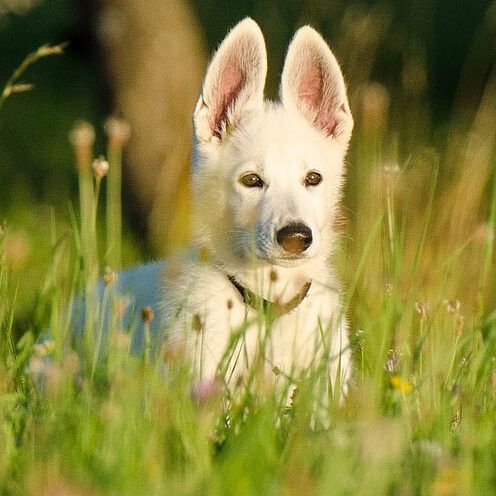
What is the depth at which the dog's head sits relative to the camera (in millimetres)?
4246

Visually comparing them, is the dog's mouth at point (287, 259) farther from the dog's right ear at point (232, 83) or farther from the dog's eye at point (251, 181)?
the dog's right ear at point (232, 83)

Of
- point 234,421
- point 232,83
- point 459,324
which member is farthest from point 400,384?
point 232,83

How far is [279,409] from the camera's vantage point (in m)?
3.11

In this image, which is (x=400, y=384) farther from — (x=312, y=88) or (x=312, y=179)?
(x=312, y=88)

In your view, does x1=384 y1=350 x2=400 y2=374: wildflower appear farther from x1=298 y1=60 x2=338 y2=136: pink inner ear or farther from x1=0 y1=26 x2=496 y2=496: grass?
x1=298 y1=60 x2=338 y2=136: pink inner ear

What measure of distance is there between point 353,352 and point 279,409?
4.40 feet

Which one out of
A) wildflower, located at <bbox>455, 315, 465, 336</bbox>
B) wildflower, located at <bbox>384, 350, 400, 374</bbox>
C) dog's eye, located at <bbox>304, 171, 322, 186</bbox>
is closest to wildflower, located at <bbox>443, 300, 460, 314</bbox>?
wildflower, located at <bbox>455, 315, 465, 336</bbox>

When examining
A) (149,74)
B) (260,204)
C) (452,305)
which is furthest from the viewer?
(149,74)

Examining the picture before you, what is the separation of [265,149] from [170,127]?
4.34 meters

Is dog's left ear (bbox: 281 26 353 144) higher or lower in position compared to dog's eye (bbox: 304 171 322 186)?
higher

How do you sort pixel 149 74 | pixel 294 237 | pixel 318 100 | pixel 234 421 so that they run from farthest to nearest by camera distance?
pixel 149 74
pixel 318 100
pixel 294 237
pixel 234 421

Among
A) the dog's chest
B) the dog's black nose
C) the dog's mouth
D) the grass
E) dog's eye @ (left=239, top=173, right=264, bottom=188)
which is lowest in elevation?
the grass

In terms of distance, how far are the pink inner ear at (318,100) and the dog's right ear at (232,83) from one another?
186 millimetres

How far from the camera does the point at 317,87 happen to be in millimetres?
4719
